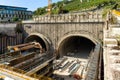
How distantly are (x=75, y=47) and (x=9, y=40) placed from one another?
54.3ft

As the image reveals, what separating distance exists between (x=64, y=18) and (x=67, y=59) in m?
8.57

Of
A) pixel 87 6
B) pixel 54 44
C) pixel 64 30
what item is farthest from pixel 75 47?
pixel 87 6

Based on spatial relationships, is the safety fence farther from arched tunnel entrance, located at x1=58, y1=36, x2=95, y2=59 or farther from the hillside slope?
the hillside slope

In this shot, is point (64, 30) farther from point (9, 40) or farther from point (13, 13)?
point (13, 13)

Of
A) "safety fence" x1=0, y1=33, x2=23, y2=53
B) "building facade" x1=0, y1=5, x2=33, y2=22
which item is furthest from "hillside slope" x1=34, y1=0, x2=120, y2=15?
"safety fence" x1=0, y1=33, x2=23, y2=53

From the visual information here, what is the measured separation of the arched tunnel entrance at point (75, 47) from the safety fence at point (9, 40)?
10087 millimetres

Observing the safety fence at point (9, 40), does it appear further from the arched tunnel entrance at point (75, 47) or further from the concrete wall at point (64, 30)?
the arched tunnel entrance at point (75, 47)

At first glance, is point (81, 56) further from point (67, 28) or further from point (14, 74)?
point (14, 74)

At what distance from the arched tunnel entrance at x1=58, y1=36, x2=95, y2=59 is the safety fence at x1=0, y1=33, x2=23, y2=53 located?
10.1m

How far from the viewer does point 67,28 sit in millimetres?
32250

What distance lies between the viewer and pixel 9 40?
36625 mm

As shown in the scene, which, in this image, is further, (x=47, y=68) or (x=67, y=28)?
(x=67, y=28)

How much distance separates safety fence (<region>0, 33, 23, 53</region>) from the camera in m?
35.7

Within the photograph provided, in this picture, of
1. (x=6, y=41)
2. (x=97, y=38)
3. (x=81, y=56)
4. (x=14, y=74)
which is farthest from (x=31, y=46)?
(x=14, y=74)
